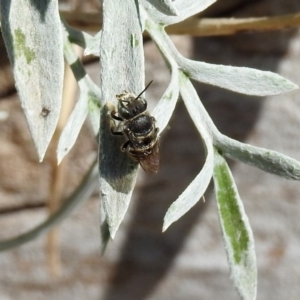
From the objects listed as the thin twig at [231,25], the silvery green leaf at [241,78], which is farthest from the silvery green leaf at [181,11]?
the thin twig at [231,25]

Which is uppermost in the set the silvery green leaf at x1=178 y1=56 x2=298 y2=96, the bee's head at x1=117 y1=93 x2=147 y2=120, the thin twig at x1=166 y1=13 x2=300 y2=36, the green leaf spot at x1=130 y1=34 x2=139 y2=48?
the green leaf spot at x1=130 y1=34 x2=139 y2=48

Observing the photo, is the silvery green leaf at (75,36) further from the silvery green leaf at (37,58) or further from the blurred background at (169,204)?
the blurred background at (169,204)

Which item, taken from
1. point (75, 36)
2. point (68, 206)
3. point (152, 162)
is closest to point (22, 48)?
point (75, 36)

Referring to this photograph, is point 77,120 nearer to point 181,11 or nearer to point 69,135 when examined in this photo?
point 69,135

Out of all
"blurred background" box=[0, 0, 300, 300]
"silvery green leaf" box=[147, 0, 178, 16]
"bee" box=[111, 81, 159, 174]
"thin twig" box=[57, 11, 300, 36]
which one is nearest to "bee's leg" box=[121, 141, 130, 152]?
"bee" box=[111, 81, 159, 174]

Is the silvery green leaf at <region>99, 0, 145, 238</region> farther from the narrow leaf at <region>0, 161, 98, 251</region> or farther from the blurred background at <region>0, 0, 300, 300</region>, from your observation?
the blurred background at <region>0, 0, 300, 300</region>

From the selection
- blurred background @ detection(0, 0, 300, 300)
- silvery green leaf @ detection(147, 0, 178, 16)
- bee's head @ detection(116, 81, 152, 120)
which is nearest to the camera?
silvery green leaf @ detection(147, 0, 178, 16)

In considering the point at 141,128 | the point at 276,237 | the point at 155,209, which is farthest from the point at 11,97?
the point at 276,237
